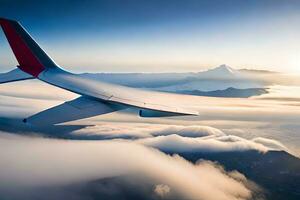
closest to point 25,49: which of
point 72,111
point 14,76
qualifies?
point 14,76

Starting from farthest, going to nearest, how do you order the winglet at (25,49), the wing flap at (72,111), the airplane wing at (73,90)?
the winglet at (25,49) < the airplane wing at (73,90) < the wing flap at (72,111)

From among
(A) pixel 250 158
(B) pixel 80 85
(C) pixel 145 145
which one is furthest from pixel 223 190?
(B) pixel 80 85

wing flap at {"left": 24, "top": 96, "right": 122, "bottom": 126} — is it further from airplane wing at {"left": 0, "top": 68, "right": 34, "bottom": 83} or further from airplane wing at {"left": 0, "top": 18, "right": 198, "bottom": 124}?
airplane wing at {"left": 0, "top": 68, "right": 34, "bottom": 83}

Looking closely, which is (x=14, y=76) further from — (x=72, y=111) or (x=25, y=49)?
(x=72, y=111)

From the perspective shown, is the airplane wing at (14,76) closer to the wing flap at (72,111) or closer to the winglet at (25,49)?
the winglet at (25,49)

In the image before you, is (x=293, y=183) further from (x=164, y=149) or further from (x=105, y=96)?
(x=105, y=96)

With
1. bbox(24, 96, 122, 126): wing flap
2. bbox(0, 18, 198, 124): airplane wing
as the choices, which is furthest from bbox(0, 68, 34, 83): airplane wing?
bbox(24, 96, 122, 126): wing flap

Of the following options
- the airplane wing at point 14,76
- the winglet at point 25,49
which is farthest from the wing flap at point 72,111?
the winglet at point 25,49
